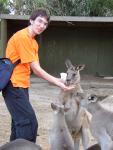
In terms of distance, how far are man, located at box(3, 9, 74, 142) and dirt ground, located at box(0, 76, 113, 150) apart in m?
1.47

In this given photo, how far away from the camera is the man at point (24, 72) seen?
522cm

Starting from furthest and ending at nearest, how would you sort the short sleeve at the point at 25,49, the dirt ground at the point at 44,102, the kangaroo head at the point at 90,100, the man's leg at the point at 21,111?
the dirt ground at the point at 44,102 → the kangaroo head at the point at 90,100 → the man's leg at the point at 21,111 → the short sleeve at the point at 25,49

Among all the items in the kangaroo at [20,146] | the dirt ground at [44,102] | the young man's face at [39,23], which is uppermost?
the young man's face at [39,23]

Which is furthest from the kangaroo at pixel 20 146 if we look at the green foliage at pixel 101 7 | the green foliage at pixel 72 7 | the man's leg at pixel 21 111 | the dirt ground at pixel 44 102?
the green foliage at pixel 101 7

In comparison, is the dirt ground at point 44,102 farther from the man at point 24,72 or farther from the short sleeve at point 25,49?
the short sleeve at point 25,49

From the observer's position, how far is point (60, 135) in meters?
5.63

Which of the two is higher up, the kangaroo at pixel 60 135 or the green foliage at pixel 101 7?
the kangaroo at pixel 60 135

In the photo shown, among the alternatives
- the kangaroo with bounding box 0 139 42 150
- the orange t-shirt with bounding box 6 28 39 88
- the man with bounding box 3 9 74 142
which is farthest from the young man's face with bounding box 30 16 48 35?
the kangaroo with bounding box 0 139 42 150

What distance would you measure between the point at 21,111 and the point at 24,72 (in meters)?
0.45

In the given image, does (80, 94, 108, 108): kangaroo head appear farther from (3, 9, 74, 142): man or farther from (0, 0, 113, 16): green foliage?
(0, 0, 113, 16): green foliage

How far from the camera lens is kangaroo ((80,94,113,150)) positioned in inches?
211

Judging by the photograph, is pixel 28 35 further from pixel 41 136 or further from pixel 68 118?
pixel 41 136

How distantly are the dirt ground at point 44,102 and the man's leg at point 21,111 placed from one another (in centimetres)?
140

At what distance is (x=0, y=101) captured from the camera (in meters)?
11.2
